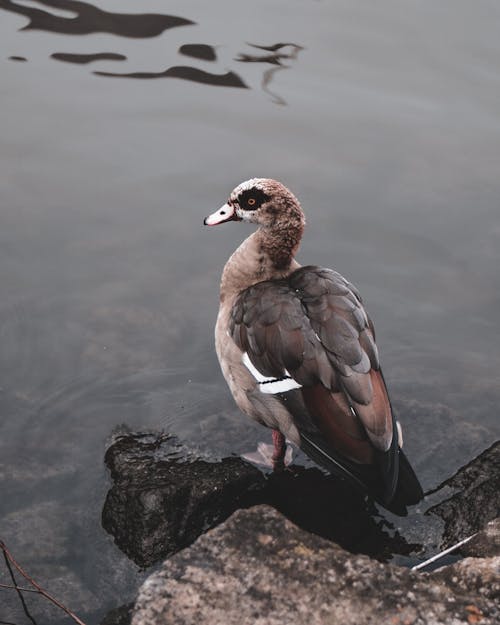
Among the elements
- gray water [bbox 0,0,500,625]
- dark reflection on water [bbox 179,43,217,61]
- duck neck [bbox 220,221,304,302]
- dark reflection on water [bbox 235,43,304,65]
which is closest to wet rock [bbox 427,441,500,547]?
gray water [bbox 0,0,500,625]

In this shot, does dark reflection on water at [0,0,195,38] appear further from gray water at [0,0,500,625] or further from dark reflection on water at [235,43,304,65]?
dark reflection on water at [235,43,304,65]

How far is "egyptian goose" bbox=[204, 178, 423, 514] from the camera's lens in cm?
405

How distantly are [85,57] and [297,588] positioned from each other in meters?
6.66

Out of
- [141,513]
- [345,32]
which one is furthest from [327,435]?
[345,32]

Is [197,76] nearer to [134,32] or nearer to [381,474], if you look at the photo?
[134,32]

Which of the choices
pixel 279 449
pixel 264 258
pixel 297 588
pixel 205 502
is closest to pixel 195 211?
pixel 264 258

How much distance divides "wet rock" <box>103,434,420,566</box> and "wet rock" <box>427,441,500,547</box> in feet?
0.79

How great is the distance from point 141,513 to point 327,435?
0.94 meters

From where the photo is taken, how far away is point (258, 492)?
4.57 meters

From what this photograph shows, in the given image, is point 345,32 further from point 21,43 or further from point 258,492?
point 258,492

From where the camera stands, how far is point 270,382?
4434 millimetres

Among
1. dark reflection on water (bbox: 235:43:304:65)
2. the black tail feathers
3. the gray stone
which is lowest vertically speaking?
the black tail feathers

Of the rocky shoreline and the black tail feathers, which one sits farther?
the black tail feathers

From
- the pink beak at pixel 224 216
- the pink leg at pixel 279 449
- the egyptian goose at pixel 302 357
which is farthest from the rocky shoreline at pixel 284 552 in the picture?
the pink beak at pixel 224 216
